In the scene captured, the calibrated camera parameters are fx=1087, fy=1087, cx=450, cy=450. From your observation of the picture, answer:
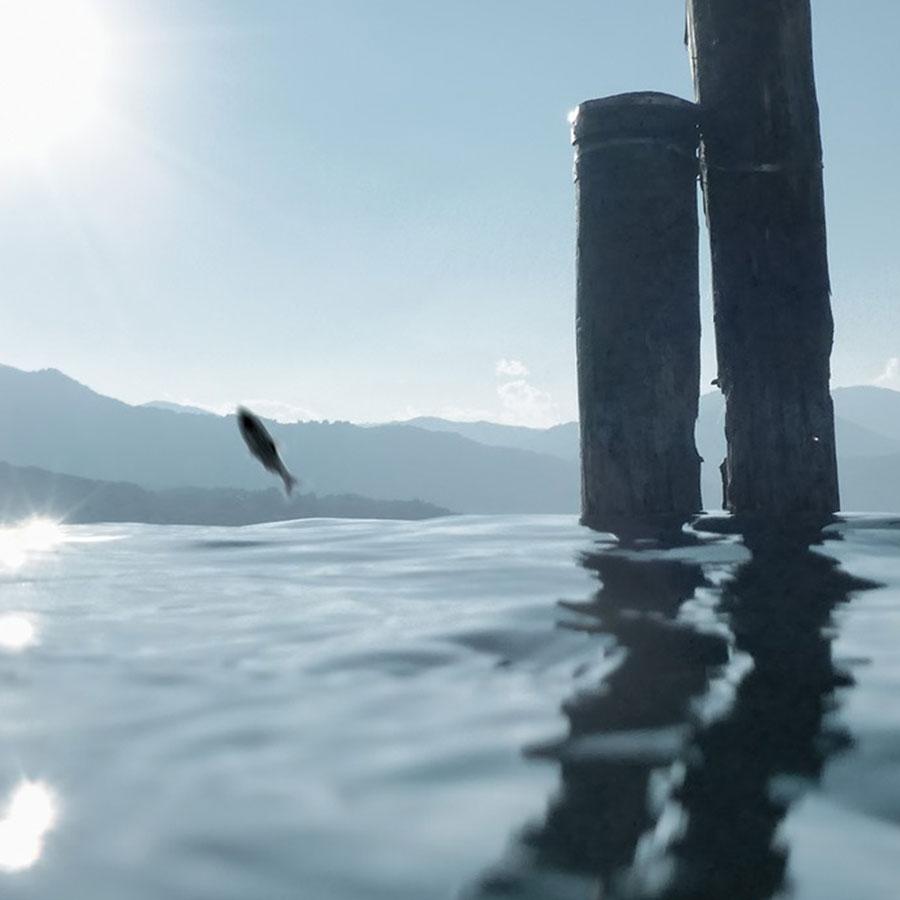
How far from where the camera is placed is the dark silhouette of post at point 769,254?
5.05 metres

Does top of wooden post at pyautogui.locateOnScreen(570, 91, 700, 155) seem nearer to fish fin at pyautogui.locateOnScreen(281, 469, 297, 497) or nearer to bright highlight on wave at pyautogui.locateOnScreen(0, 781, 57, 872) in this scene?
fish fin at pyautogui.locateOnScreen(281, 469, 297, 497)

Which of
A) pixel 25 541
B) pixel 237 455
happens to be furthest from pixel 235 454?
pixel 25 541

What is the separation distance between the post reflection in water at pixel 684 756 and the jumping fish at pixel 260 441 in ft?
4.70

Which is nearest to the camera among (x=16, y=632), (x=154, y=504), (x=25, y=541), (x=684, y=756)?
(x=684, y=756)

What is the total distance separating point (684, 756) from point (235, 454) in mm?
162905

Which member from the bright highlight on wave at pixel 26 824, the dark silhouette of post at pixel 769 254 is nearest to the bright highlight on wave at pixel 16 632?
the bright highlight on wave at pixel 26 824

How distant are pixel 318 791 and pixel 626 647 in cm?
110

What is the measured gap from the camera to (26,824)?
5.35 ft

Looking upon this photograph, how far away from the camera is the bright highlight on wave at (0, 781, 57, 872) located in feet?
4.95

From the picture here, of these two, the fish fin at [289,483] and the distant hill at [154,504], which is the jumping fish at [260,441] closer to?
the fish fin at [289,483]

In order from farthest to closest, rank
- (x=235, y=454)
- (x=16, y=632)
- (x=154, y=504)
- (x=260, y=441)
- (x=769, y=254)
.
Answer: (x=235, y=454) → (x=154, y=504) → (x=769, y=254) → (x=260, y=441) → (x=16, y=632)

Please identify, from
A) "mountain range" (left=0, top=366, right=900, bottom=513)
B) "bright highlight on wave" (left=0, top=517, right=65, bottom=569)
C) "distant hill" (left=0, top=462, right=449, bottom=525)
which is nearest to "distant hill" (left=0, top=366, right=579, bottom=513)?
"mountain range" (left=0, top=366, right=900, bottom=513)

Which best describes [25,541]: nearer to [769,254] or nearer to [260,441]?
[260,441]

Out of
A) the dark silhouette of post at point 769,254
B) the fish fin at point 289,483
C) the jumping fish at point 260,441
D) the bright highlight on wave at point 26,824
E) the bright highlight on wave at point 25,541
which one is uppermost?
the dark silhouette of post at point 769,254
